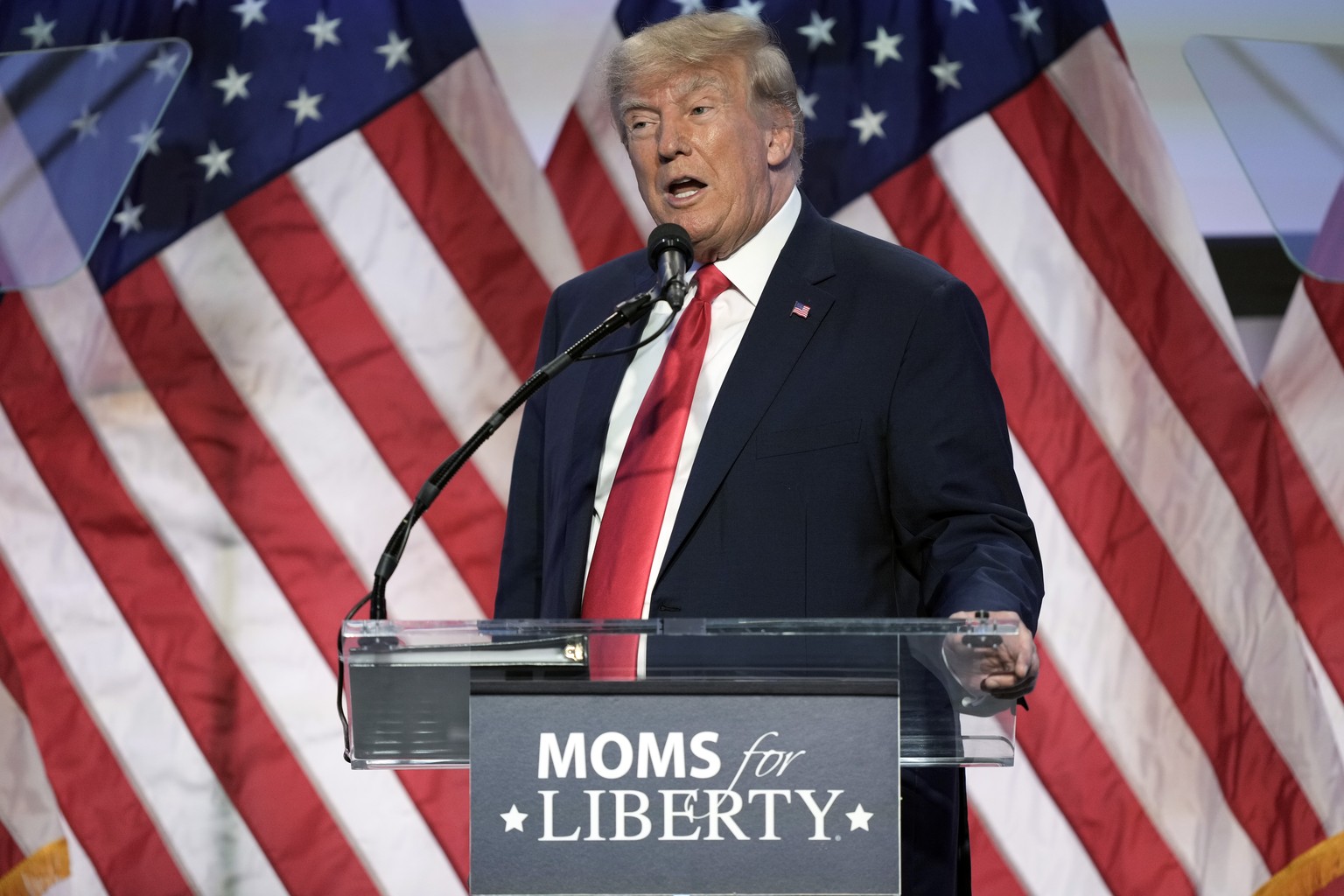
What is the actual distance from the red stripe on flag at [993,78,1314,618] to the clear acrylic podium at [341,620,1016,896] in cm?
194

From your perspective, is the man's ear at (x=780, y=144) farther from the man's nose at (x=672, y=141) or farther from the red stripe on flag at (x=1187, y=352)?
the red stripe on flag at (x=1187, y=352)

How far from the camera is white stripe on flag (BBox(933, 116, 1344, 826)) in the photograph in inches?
113

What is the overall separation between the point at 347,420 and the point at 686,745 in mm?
2095

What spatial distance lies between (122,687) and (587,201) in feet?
4.68

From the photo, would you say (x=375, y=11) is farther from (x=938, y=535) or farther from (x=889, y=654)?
(x=889, y=654)

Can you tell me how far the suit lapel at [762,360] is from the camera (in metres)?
1.59

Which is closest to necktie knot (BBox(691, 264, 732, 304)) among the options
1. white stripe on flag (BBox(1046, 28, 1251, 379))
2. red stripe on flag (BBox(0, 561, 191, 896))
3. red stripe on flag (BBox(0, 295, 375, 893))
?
white stripe on flag (BBox(1046, 28, 1251, 379))

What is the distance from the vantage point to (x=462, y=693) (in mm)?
1222

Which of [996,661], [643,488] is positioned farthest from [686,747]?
[643,488]

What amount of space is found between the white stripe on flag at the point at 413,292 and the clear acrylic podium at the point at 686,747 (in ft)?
6.15

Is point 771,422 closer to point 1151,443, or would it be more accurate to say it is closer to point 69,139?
point 1151,443

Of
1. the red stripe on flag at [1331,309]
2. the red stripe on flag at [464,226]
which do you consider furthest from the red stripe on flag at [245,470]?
the red stripe on flag at [1331,309]

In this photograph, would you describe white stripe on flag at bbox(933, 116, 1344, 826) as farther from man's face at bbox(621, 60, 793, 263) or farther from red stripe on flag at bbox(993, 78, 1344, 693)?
man's face at bbox(621, 60, 793, 263)

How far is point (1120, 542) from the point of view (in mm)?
2916
